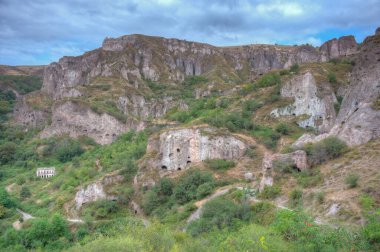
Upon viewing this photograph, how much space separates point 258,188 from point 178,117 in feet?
125

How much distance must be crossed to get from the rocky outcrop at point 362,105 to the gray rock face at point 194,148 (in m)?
11.4

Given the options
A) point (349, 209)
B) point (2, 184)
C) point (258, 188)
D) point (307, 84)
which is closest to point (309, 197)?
point (349, 209)

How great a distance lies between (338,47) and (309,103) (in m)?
50.0

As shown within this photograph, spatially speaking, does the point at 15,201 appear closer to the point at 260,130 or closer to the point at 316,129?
the point at 260,130

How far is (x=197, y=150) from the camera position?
2223 inches

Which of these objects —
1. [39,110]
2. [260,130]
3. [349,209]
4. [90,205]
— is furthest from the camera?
[39,110]

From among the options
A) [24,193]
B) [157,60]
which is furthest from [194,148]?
[157,60]

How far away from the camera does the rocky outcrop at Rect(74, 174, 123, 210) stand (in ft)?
186

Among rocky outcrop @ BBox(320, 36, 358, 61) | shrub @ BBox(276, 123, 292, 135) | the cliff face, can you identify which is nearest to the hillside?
shrub @ BBox(276, 123, 292, 135)

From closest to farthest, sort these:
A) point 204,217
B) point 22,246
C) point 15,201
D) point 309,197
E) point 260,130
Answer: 1. point 309,197
2. point 204,217
3. point 22,246
4. point 260,130
5. point 15,201

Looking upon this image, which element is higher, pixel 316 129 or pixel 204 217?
pixel 316 129

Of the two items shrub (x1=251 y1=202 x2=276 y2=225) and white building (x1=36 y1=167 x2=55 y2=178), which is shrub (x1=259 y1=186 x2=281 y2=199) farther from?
white building (x1=36 y1=167 x2=55 y2=178)

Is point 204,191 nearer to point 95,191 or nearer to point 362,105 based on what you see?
point 95,191

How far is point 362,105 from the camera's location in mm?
41344
